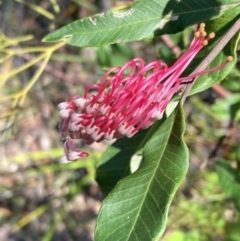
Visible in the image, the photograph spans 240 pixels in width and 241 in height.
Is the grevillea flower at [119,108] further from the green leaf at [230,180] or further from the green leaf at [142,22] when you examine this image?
the green leaf at [230,180]

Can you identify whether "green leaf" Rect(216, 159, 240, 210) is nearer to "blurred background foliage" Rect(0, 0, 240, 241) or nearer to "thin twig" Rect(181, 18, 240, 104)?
"blurred background foliage" Rect(0, 0, 240, 241)

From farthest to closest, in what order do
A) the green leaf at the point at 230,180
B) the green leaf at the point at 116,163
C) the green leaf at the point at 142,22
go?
the green leaf at the point at 230,180 < the green leaf at the point at 116,163 < the green leaf at the point at 142,22

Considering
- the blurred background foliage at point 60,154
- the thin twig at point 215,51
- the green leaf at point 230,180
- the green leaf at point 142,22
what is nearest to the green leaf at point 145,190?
the thin twig at point 215,51

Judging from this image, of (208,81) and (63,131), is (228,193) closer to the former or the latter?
(208,81)

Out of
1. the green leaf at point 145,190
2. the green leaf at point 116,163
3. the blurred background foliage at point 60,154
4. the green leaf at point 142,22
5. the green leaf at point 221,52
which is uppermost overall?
the green leaf at point 142,22

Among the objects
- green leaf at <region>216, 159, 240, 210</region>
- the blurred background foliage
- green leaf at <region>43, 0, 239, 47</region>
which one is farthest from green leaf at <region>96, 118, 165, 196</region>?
the blurred background foliage

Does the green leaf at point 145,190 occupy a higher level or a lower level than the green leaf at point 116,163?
higher

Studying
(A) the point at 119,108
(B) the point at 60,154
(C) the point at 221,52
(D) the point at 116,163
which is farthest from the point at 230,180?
(B) the point at 60,154

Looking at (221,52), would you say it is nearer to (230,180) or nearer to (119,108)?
(119,108)
